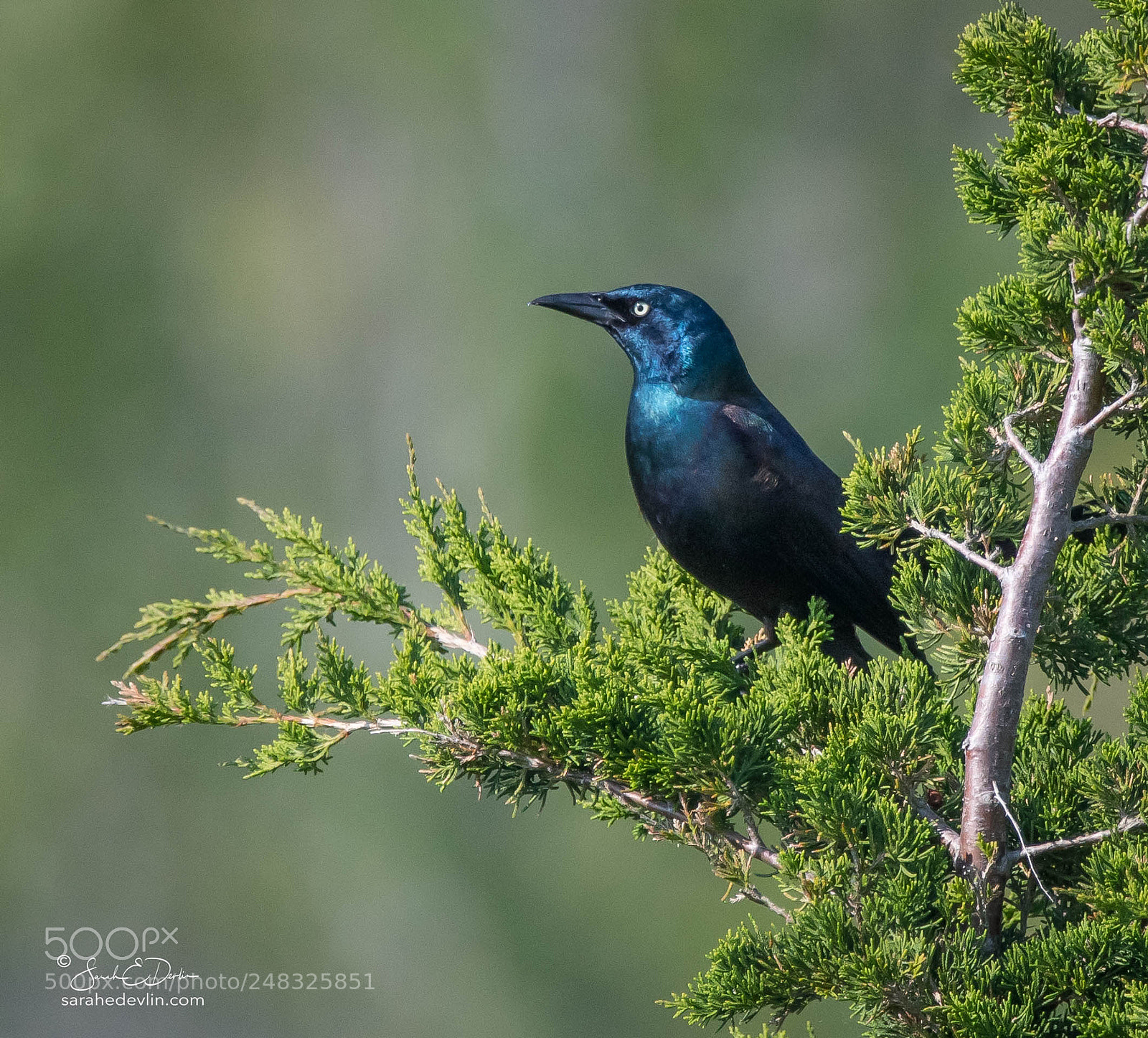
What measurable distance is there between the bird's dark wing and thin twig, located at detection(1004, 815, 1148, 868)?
1.40m

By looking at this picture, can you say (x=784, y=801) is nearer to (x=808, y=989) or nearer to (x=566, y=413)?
(x=808, y=989)

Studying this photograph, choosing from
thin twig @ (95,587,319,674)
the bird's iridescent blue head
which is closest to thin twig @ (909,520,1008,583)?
thin twig @ (95,587,319,674)

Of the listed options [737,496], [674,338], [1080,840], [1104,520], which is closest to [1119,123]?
[1104,520]

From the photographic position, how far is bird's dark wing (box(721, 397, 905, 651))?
304cm

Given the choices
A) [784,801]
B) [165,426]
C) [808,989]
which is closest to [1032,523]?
[784,801]

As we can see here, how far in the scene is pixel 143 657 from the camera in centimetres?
213

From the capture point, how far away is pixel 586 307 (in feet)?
11.0

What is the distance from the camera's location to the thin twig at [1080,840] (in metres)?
1.57

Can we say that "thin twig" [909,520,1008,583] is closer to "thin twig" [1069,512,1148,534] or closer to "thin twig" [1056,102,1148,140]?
"thin twig" [1069,512,1148,534]

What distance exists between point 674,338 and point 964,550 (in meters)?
1.68

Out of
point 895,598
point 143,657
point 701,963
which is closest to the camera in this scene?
point 895,598

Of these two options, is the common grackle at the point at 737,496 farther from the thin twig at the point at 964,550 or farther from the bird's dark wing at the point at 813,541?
the thin twig at the point at 964,550

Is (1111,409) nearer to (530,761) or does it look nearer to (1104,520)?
(1104,520)

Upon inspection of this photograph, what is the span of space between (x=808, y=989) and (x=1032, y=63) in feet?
4.58
